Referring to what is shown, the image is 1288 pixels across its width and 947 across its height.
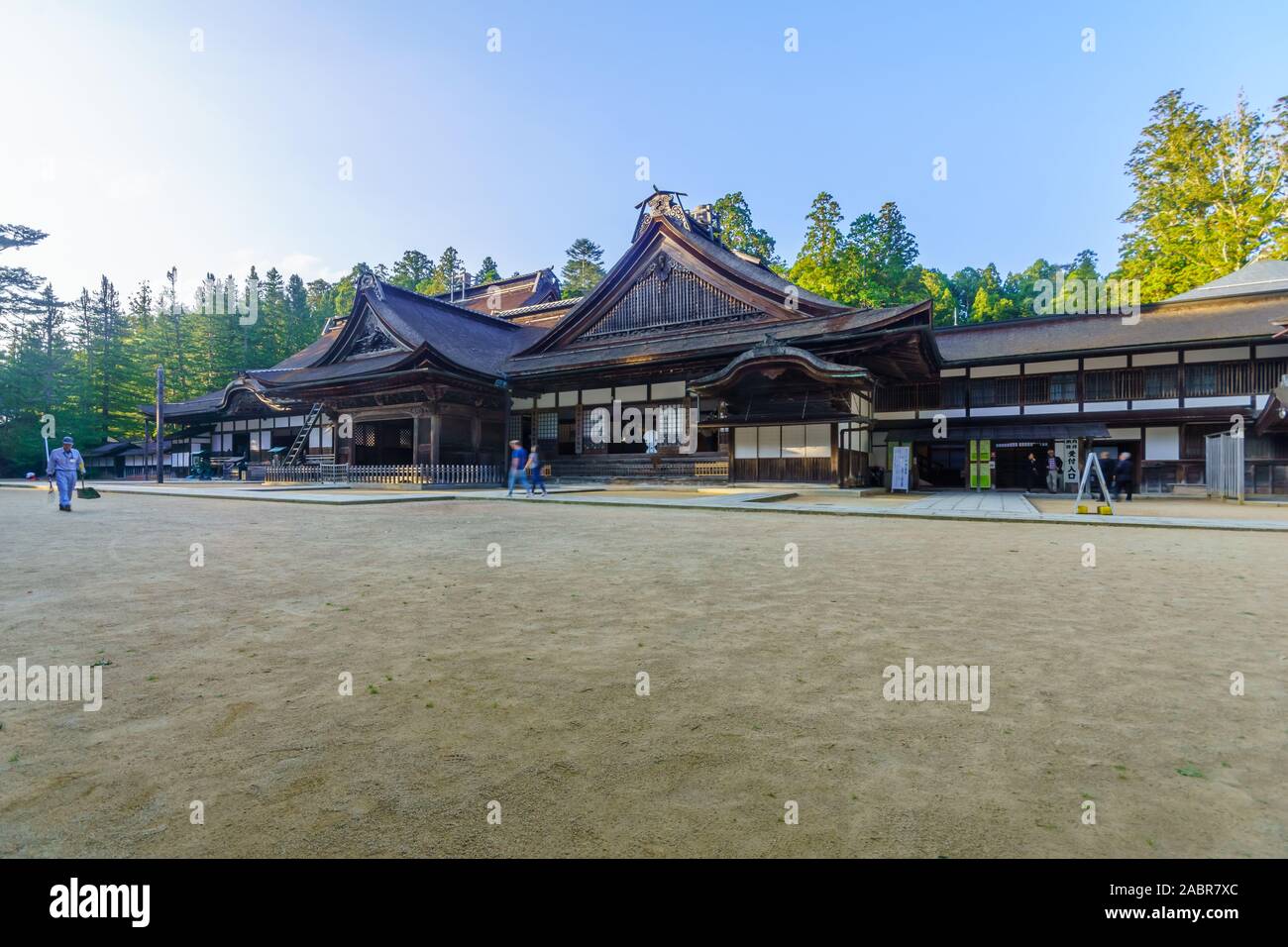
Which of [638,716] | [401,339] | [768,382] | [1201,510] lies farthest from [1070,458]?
[401,339]

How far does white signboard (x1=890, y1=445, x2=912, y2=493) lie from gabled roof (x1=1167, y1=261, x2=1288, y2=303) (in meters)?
14.4

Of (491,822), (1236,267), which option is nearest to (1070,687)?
(491,822)

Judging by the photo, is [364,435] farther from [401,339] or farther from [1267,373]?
[1267,373]

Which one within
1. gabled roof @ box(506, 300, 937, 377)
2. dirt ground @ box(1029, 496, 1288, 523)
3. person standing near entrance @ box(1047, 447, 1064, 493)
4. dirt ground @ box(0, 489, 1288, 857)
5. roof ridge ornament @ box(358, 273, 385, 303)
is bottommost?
dirt ground @ box(0, 489, 1288, 857)

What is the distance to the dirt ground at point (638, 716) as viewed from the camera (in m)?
1.91

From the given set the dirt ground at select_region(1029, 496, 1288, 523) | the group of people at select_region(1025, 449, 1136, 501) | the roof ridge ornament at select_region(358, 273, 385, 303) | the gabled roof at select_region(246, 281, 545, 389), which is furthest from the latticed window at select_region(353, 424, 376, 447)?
the group of people at select_region(1025, 449, 1136, 501)

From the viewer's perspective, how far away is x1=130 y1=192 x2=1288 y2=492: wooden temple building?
20.6 meters

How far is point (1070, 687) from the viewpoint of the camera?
3133 mm

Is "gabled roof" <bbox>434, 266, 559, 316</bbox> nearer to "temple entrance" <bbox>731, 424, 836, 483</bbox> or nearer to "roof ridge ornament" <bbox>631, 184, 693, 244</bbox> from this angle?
"roof ridge ornament" <bbox>631, 184, 693, 244</bbox>

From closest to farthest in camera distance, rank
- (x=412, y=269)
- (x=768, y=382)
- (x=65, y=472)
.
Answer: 1. (x=65, y=472)
2. (x=768, y=382)
3. (x=412, y=269)

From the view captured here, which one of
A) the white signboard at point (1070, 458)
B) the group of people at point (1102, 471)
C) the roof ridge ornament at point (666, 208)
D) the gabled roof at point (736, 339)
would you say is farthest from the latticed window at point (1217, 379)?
the roof ridge ornament at point (666, 208)

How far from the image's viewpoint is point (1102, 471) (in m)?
21.7

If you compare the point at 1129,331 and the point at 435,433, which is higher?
the point at 1129,331

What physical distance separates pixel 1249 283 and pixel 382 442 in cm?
3950
